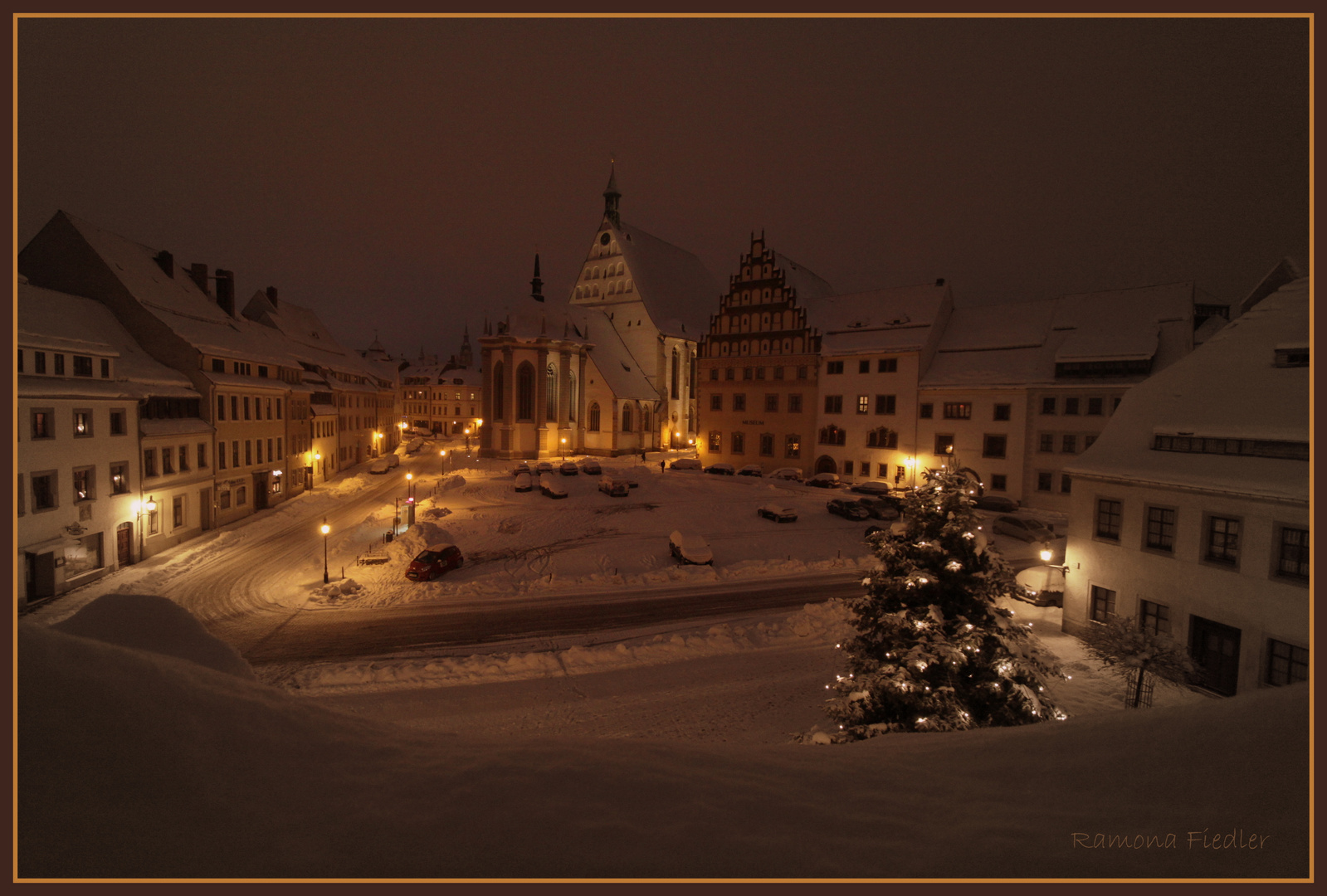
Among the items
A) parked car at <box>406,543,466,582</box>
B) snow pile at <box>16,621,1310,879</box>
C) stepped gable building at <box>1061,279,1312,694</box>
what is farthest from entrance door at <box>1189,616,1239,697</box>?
parked car at <box>406,543,466,582</box>

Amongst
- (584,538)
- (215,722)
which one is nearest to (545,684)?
(215,722)

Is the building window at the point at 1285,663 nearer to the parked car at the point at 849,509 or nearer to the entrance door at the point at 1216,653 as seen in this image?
the entrance door at the point at 1216,653

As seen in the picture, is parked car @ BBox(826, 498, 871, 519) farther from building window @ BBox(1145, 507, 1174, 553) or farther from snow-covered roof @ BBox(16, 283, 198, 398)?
snow-covered roof @ BBox(16, 283, 198, 398)

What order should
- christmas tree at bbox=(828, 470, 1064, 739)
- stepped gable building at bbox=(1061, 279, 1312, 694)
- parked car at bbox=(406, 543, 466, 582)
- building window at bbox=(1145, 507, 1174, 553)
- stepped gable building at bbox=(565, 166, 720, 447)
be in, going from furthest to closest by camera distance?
1. stepped gable building at bbox=(565, 166, 720, 447)
2. parked car at bbox=(406, 543, 466, 582)
3. building window at bbox=(1145, 507, 1174, 553)
4. stepped gable building at bbox=(1061, 279, 1312, 694)
5. christmas tree at bbox=(828, 470, 1064, 739)

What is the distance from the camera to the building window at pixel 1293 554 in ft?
41.6

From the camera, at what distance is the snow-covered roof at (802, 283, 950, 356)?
4219cm

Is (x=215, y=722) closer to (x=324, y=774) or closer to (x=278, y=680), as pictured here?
(x=324, y=774)

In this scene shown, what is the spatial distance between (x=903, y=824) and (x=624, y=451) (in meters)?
59.1

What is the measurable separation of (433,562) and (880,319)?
37.6 m

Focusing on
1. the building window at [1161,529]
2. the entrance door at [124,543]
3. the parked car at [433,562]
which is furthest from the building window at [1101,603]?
the entrance door at [124,543]

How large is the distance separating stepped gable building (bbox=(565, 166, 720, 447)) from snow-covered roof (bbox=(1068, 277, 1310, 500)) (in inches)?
1984

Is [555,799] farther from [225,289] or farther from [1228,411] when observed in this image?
[225,289]

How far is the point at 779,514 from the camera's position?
31.9 metres

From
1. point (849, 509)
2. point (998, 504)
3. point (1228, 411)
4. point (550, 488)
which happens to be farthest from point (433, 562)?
point (998, 504)
